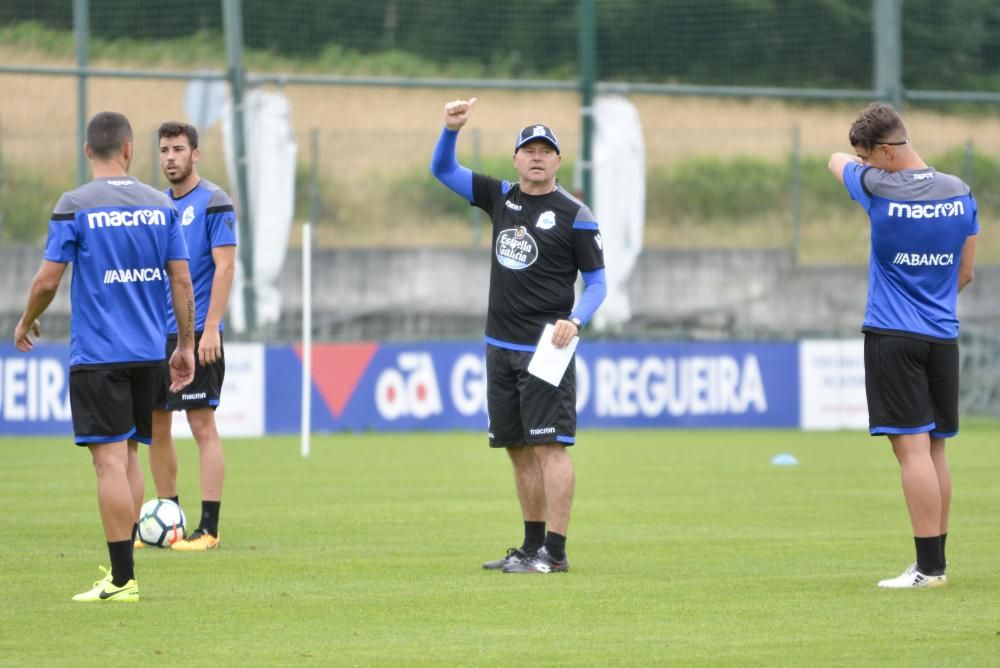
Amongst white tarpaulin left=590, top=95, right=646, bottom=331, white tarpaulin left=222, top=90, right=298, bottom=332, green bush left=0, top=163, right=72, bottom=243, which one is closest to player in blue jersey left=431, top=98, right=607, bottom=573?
white tarpaulin left=222, top=90, right=298, bottom=332

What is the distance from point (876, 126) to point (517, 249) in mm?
2015

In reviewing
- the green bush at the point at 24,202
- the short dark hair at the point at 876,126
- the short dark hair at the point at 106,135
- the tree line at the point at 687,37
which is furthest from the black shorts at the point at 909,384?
the tree line at the point at 687,37

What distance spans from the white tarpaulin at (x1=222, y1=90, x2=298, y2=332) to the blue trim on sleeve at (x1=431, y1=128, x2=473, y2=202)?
13.2 meters

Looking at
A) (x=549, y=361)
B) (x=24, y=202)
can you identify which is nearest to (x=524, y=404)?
(x=549, y=361)

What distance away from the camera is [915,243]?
833cm

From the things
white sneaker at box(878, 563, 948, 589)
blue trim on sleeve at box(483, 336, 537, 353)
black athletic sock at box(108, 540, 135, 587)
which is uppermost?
blue trim on sleeve at box(483, 336, 537, 353)

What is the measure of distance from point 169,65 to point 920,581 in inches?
682

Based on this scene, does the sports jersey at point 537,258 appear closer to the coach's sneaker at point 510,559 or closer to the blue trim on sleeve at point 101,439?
the coach's sneaker at point 510,559

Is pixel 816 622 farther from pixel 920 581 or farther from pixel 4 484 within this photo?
pixel 4 484

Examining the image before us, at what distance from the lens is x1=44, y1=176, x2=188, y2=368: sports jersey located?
25.4ft

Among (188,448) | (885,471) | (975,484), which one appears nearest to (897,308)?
(975,484)

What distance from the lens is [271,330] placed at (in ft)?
73.5

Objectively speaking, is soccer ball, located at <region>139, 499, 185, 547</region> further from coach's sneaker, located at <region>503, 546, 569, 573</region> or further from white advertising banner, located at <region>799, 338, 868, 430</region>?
white advertising banner, located at <region>799, 338, 868, 430</region>

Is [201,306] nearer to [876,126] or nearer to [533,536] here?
[533,536]
